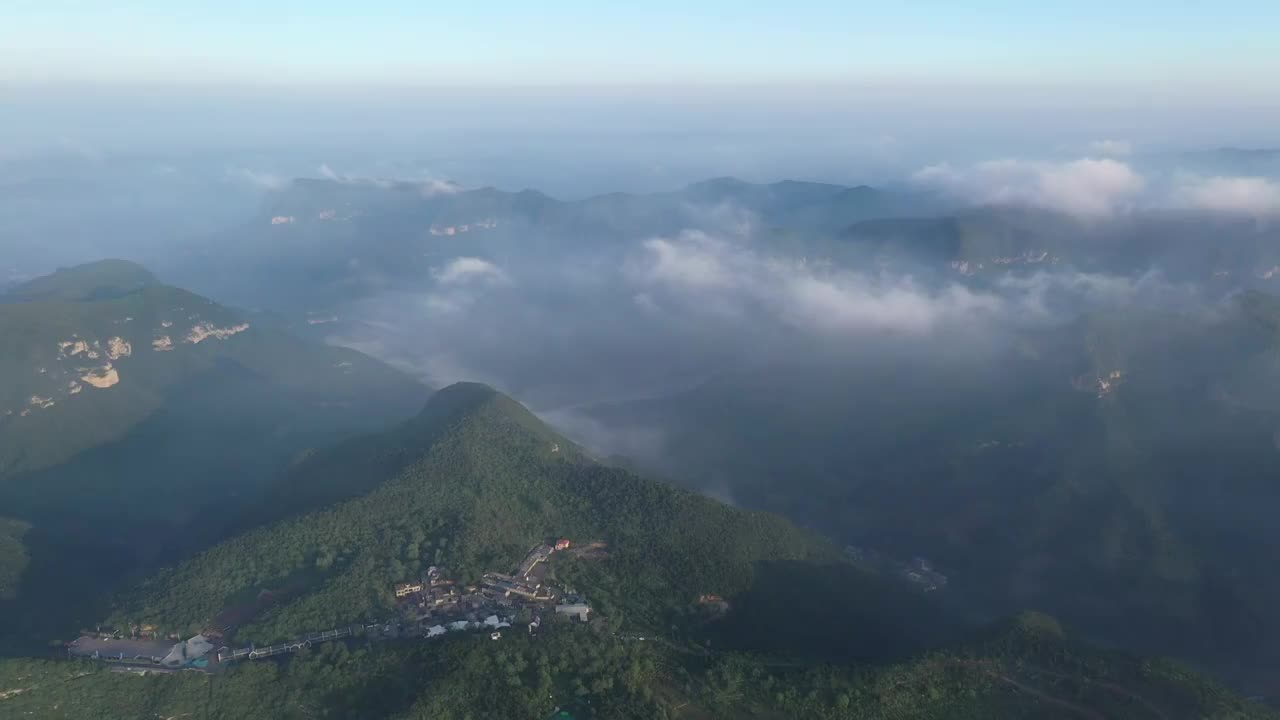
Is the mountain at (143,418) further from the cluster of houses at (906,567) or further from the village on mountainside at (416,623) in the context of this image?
the cluster of houses at (906,567)

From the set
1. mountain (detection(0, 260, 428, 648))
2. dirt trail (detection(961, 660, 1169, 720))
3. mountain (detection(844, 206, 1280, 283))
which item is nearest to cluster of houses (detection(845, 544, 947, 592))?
dirt trail (detection(961, 660, 1169, 720))

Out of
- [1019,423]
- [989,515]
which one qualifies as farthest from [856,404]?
[989,515]

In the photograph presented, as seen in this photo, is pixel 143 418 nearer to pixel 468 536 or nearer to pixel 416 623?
pixel 468 536

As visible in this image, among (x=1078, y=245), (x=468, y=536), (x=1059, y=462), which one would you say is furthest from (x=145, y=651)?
(x=1078, y=245)

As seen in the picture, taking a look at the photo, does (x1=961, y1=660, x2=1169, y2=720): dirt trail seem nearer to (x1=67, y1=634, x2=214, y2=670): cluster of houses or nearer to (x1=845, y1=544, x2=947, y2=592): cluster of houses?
(x1=845, y1=544, x2=947, y2=592): cluster of houses

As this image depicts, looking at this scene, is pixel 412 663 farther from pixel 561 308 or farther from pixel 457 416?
pixel 561 308

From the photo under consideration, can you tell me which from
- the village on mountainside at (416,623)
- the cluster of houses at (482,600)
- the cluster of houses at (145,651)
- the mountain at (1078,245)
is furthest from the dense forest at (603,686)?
the mountain at (1078,245)
